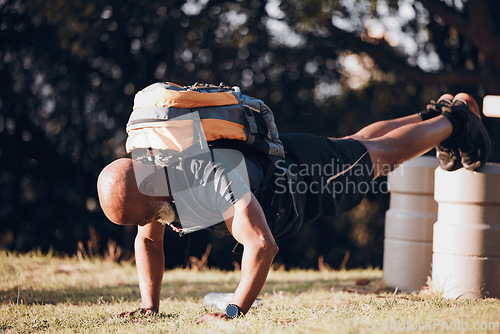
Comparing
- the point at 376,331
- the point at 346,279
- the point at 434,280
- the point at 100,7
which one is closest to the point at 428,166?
the point at 434,280

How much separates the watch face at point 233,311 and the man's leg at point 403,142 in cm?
160

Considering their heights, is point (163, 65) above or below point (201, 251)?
above

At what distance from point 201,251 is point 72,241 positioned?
74.7 inches

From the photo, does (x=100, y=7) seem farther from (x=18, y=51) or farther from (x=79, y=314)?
(x=79, y=314)

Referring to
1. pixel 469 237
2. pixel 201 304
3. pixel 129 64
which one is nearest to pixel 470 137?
pixel 469 237

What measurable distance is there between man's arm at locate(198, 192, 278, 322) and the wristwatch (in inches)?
0.9

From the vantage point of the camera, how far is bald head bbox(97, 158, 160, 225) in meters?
2.71

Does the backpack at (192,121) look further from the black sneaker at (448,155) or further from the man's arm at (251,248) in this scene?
the black sneaker at (448,155)

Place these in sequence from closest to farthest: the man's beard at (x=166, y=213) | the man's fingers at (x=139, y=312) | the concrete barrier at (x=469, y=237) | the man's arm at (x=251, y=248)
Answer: the man's arm at (x=251, y=248)
the man's beard at (x=166, y=213)
the man's fingers at (x=139, y=312)
the concrete barrier at (x=469, y=237)

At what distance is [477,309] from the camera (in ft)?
8.87

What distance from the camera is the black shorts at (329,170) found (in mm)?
3668

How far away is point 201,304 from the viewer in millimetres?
3836

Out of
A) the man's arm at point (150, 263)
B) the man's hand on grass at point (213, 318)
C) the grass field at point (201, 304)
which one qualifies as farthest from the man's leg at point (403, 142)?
the man's hand on grass at point (213, 318)

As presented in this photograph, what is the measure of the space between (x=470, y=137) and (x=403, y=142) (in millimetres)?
508
